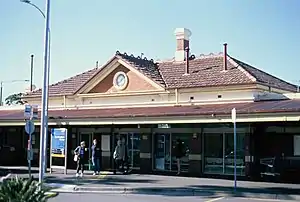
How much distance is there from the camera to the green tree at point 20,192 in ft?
27.7

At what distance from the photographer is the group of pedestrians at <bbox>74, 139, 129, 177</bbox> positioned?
23.7 m

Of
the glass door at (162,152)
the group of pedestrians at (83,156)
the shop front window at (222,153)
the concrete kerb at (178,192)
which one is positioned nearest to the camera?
the concrete kerb at (178,192)

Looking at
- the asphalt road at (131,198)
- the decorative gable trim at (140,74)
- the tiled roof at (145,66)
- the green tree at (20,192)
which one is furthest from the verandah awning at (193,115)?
the green tree at (20,192)

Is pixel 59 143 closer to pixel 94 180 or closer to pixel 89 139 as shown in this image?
pixel 94 180

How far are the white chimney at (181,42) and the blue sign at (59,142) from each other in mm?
10012

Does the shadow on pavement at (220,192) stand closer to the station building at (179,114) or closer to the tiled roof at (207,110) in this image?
the station building at (179,114)

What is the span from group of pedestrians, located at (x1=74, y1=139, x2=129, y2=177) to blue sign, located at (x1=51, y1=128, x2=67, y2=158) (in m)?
0.73

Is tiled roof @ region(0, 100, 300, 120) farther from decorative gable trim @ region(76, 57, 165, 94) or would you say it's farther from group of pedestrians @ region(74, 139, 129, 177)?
group of pedestrians @ region(74, 139, 129, 177)

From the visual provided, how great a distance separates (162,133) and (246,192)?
963 centimetres

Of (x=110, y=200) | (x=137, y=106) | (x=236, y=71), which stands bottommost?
(x=110, y=200)

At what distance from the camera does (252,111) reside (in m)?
20.3

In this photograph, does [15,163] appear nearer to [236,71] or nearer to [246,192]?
[236,71]

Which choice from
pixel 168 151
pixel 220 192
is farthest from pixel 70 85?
pixel 220 192

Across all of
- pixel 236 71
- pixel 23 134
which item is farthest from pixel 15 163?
pixel 236 71
